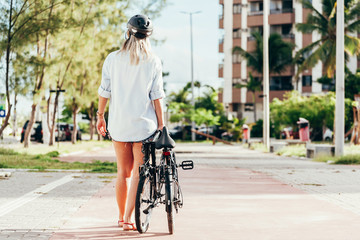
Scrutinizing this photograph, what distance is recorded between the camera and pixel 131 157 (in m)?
6.13

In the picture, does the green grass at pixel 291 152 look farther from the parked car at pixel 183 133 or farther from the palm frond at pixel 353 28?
the parked car at pixel 183 133

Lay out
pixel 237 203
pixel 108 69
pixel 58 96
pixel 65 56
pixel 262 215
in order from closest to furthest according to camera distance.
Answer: pixel 108 69, pixel 262 215, pixel 237 203, pixel 65 56, pixel 58 96

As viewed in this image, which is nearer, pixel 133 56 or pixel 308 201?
pixel 133 56

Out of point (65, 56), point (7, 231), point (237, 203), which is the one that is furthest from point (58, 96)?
point (7, 231)

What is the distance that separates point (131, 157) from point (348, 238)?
2190mm

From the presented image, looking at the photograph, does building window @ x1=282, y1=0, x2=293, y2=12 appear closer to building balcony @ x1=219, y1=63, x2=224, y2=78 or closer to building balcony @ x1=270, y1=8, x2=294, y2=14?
building balcony @ x1=270, y1=8, x2=294, y2=14

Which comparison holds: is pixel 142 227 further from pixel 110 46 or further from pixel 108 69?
pixel 110 46

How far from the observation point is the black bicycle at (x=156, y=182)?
229 inches

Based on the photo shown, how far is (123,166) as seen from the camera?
241 inches

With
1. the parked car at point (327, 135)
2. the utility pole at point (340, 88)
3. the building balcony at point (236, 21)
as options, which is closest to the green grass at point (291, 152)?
the utility pole at point (340, 88)

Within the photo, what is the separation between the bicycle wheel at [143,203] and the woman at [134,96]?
0.12 metres

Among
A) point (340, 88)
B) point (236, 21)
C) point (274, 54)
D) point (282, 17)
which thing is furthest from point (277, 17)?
point (340, 88)

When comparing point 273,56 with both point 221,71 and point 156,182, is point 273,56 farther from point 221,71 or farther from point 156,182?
point 156,182

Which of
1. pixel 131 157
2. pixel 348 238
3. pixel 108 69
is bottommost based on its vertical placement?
pixel 348 238
